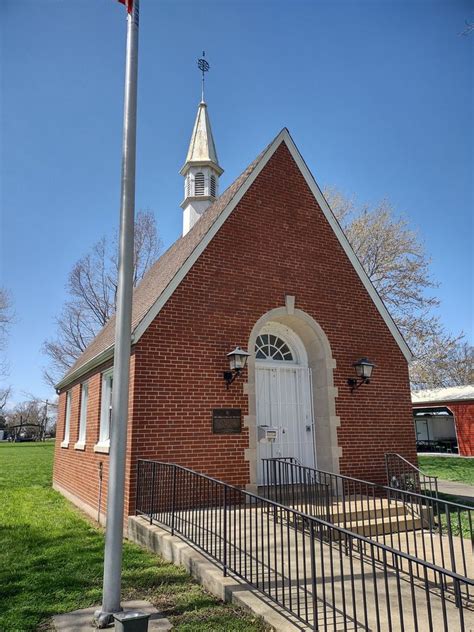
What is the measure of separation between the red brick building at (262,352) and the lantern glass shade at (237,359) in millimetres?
213

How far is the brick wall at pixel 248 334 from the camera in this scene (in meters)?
8.52

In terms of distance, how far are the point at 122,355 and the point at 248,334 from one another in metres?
4.82

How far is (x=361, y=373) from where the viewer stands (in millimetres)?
10367

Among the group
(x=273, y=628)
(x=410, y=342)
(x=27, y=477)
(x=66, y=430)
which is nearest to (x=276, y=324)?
(x=273, y=628)

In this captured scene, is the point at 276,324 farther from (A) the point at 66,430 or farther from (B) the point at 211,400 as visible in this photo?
(A) the point at 66,430

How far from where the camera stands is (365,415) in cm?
1046

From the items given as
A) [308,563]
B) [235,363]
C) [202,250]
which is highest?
[202,250]

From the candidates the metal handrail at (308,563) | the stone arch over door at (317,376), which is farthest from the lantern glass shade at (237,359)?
the metal handrail at (308,563)

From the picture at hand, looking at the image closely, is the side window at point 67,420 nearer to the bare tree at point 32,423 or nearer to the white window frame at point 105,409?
the white window frame at point 105,409

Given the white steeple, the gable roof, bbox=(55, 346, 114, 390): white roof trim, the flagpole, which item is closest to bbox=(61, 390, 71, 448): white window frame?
bbox=(55, 346, 114, 390): white roof trim

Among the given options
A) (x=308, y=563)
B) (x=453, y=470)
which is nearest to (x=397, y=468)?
(x=308, y=563)

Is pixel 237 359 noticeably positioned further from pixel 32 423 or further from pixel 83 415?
pixel 32 423

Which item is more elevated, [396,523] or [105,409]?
[105,409]

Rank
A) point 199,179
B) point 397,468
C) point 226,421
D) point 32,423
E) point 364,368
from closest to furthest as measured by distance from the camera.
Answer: point 226,421, point 364,368, point 397,468, point 199,179, point 32,423
